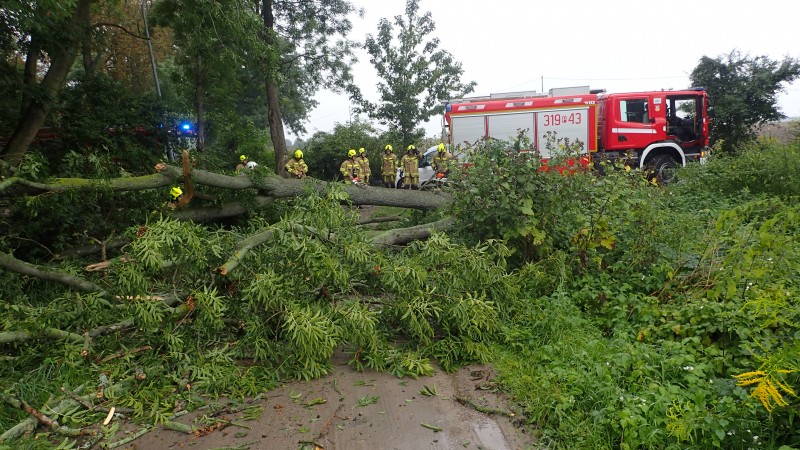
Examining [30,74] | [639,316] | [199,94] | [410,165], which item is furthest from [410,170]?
[639,316]

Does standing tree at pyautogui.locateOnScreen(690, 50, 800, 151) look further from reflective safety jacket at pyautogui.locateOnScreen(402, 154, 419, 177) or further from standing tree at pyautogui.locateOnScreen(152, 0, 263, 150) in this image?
standing tree at pyautogui.locateOnScreen(152, 0, 263, 150)

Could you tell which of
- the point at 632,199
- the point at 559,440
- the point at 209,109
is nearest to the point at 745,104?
the point at 632,199

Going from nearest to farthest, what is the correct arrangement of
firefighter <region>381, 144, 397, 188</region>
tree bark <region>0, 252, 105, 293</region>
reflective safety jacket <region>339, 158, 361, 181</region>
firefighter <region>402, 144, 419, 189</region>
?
tree bark <region>0, 252, 105, 293</region> < reflective safety jacket <region>339, 158, 361, 181</region> < firefighter <region>402, 144, 419, 189</region> < firefighter <region>381, 144, 397, 188</region>

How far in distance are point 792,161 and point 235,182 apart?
7864mm

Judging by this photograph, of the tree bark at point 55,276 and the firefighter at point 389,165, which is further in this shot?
the firefighter at point 389,165

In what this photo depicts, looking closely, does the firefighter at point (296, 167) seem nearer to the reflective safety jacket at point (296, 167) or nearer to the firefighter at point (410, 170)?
the reflective safety jacket at point (296, 167)

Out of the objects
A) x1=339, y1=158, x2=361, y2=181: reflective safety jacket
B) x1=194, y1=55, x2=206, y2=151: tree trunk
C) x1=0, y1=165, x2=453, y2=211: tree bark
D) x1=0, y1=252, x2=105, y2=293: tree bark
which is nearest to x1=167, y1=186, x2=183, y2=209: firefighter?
x1=0, y1=165, x2=453, y2=211: tree bark

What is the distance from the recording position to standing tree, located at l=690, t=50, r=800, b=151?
50.8 ft

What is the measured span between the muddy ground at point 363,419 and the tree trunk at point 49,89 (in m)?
6.94

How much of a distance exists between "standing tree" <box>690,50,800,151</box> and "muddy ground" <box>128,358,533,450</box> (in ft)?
51.1

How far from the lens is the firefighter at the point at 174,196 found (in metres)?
5.55

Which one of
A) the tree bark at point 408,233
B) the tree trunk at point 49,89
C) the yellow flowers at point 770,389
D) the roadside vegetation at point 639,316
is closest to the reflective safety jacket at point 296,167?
the tree trunk at point 49,89

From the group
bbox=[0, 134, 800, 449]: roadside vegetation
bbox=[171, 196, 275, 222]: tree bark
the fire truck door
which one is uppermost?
the fire truck door

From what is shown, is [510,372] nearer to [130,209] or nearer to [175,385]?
[175,385]
